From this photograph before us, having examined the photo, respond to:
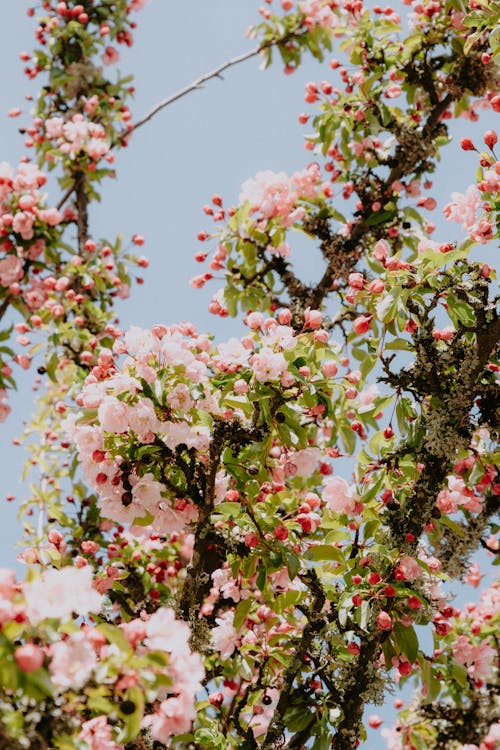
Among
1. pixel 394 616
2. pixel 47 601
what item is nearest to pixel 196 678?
pixel 47 601

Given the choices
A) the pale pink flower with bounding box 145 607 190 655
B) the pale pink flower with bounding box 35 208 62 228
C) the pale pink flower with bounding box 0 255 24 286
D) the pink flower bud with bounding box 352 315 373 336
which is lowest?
the pale pink flower with bounding box 145 607 190 655

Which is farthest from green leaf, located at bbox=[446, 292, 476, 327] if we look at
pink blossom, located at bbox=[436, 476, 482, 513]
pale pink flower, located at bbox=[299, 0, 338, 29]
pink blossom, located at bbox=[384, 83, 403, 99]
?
pale pink flower, located at bbox=[299, 0, 338, 29]

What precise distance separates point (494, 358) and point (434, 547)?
1204 millimetres

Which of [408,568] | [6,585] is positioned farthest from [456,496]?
[6,585]

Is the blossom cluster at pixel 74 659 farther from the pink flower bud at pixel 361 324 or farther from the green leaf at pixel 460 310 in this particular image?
the green leaf at pixel 460 310

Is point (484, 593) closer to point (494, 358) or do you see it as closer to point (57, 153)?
point (494, 358)

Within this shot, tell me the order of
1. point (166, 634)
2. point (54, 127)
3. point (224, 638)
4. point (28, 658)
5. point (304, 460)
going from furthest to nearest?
point (54, 127) < point (224, 638) < point (304, 460) < point (166, 634) < point (28, 658)

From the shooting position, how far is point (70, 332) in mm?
4809

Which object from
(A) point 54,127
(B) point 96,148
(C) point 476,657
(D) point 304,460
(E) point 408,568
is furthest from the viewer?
(A) point 54,127

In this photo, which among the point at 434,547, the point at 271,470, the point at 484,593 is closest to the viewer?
the point at 271,470

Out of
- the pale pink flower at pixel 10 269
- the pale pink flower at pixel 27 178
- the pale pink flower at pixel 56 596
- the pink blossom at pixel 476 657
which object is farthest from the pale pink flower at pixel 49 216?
the pale pink flower at pixel 56 596

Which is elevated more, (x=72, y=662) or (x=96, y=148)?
(x=96, y=148)

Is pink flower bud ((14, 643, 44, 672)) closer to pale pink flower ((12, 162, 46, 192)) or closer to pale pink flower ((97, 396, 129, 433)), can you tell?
pale pink flower ((97, 396, 129, 433))

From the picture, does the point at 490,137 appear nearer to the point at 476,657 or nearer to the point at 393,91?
the point at 393,91
